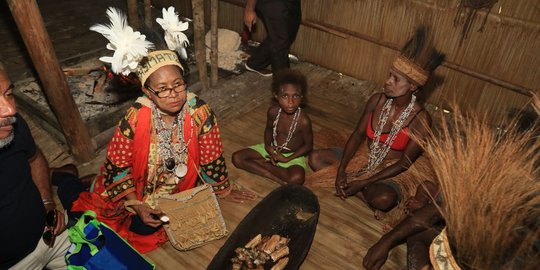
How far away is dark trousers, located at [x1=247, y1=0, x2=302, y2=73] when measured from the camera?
176 inches

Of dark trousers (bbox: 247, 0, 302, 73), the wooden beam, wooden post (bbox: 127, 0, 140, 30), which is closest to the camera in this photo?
the wooden beam

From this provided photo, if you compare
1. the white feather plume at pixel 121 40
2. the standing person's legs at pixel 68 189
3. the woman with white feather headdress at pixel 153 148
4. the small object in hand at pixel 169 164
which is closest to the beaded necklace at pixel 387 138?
the woman with white feather headdress at pixel 153 148

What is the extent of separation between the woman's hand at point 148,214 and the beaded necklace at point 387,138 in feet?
6.24

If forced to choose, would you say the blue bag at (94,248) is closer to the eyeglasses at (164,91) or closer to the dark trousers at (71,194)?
the dark trousers at (71,194)

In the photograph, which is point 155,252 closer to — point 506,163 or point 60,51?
point 506,163

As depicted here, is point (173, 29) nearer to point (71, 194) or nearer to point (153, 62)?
point (153, 62)

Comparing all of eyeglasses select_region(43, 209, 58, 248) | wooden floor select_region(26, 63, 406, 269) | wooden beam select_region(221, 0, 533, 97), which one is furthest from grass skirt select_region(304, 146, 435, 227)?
eyeglasses select_region(43, 209, 58, 248)

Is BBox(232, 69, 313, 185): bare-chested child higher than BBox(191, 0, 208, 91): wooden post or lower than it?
lower

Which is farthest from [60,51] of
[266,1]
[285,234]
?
[285,234]

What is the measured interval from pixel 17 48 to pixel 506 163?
620 centimetres

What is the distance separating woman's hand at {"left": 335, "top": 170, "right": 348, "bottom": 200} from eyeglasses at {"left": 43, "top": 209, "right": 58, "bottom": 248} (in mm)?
2204

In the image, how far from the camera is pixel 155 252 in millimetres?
→ 2840

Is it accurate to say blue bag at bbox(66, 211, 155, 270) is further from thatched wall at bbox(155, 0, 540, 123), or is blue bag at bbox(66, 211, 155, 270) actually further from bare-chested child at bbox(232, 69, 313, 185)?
thatched wall at bbox(155, 0, 540, 123)

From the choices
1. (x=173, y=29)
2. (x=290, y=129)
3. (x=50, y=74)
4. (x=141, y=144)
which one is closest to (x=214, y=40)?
(x=290, y=129)
